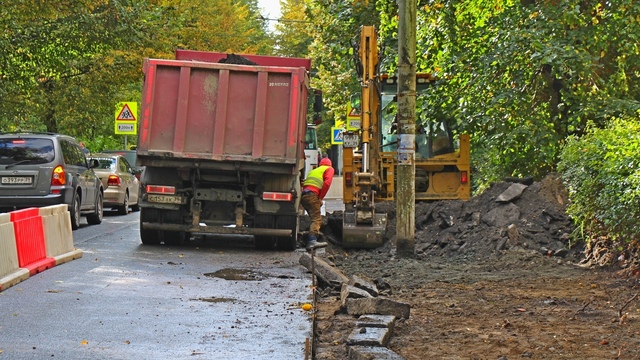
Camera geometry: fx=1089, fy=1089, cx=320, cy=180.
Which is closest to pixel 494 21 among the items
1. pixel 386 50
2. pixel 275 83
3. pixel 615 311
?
pixel 386 50

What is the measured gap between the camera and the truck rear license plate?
16.6 metres

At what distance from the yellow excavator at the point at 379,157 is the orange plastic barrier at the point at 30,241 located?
18.7 ft

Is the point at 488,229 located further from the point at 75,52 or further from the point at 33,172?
the point at 75,52

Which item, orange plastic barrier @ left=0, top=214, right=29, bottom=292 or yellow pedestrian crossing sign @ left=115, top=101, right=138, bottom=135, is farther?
yellow pedestrian crossing sign @ left=115, top=101, right=138, bottom=135

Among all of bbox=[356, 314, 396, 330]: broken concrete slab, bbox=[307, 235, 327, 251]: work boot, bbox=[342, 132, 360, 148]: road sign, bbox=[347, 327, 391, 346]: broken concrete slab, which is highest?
bbox=[342, 132, 360, 148]: road sign

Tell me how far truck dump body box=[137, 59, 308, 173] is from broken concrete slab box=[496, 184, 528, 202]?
3.76 m

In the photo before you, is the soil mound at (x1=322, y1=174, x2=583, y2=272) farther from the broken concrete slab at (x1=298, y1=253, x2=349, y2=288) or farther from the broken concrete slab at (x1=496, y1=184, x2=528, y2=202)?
the broken concrete slab at (x1=298, y1=253, x2=349, y2=288)

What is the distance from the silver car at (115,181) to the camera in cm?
2658

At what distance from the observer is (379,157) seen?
66.7 ft

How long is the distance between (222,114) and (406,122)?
9.23 ft

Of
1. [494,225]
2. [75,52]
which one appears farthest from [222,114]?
[75,52]

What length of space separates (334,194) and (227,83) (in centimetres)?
3059

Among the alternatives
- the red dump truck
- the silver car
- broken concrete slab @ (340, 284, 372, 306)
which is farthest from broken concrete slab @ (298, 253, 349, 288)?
the silver car

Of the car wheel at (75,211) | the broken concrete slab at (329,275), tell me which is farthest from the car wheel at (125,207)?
the broken concrete slab at (329,275)
